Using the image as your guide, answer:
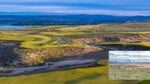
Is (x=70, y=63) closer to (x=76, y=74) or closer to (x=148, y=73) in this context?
(x=76, y=74)

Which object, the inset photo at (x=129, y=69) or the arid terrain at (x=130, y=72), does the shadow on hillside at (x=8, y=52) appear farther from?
the arid terrain at (x=130, y=72)

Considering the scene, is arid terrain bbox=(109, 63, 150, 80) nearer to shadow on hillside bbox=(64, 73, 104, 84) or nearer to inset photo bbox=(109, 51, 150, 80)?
inset photo bbox=(109, 51, 150, 80)

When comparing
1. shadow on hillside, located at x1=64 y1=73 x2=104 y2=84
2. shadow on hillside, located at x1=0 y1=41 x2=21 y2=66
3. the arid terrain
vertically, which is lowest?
shadow on hillside, located at x1=0 y1=41 x2=21 y2=66

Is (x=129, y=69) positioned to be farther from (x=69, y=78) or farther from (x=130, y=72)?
(x=69, y=78)

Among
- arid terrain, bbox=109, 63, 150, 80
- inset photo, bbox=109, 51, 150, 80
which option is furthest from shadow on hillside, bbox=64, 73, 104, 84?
arid terrain, bbox=109, 63, 150, 80

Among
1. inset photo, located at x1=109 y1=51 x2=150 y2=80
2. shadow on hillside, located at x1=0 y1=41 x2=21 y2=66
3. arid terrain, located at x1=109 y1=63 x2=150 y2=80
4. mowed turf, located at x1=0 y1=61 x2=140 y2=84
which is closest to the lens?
arid terrain, located at x1=109 y1=63 x2=150 y2=80

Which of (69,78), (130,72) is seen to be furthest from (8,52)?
(130,72)

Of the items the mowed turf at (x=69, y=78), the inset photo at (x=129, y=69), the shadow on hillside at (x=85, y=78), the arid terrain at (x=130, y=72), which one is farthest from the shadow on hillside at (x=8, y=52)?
the arid terrain at (x=130, y=72)

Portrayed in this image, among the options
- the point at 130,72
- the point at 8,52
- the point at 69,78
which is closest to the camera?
the point at 130,72

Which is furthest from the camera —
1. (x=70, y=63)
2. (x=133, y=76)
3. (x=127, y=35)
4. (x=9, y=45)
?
(x=127, y=35)

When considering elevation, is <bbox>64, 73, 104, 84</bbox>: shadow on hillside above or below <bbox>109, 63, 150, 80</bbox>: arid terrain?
below

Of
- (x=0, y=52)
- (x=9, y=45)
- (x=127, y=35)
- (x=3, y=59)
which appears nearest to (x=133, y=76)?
(x=3, y=59)
